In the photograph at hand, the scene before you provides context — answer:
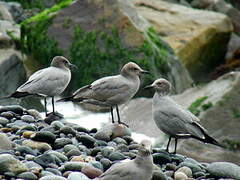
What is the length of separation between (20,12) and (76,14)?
16.2 feet

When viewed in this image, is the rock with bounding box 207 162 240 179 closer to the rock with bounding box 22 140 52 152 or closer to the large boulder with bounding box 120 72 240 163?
the rock with bounding box 22 140 52 152

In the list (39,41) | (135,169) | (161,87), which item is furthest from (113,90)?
(39,41)

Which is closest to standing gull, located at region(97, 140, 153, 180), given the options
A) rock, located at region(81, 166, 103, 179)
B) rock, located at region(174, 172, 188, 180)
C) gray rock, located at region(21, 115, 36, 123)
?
rock, located at region(81, 166, 103, 179)

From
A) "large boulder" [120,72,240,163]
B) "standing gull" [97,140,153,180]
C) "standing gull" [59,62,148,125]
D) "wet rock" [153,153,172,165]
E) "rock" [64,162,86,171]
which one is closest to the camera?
"standing gull" [97,140,153,180]

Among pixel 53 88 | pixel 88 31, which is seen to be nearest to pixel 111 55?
pixel 88 31

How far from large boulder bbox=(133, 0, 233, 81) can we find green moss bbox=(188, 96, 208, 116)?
463 cm

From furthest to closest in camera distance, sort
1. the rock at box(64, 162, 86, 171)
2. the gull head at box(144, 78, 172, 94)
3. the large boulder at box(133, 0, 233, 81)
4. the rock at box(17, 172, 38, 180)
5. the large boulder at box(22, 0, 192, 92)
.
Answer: the large boulder at box(133, 0, 233, 81)
the large boulder at box(22, 0, 192, 92)
the gull head at box(144, 78, 172, 94)
the rock at box(64, 162, 86, 171)
the rock at box(17, 172, 38, 180)

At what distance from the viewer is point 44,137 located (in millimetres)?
7051

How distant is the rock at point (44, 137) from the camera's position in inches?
277

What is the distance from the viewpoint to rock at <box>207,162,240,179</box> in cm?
688

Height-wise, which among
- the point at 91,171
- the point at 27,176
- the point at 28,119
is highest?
the point at 27,176

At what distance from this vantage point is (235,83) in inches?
416

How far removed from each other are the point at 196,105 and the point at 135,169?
5.16m

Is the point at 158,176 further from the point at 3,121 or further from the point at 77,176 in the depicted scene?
the point at 3,121
